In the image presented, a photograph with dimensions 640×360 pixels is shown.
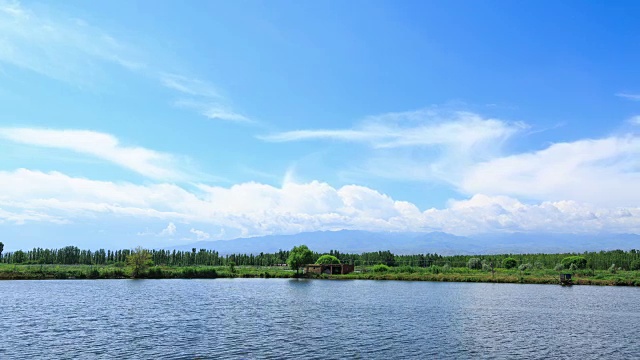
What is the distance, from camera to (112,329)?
4753 centimetres

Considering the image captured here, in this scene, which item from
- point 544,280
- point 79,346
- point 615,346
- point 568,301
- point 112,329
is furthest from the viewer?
point 544,280

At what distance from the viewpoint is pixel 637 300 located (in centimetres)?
8500

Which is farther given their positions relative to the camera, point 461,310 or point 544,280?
point 544,280

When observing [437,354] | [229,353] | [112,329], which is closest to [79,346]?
[112,329]

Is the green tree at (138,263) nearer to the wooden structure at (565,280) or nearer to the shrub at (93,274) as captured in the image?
the shrub at (93,274)

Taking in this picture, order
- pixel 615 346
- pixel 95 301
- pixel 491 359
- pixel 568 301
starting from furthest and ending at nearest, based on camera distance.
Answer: pixel 568 301
pixel 95 301
pixel 615 346
pixel 491 359

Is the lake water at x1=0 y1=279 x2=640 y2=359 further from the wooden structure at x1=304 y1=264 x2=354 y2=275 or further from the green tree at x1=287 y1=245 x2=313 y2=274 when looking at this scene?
the wooden structure at x1=304 y1=264 x2=354 y2=275

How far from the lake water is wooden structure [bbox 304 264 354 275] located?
297ft

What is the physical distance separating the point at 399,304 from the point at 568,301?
1226 inches

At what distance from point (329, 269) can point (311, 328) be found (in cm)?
12710

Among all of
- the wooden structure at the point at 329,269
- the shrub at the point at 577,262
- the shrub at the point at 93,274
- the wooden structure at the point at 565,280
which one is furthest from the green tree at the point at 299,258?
the shrub at the point at 577,262

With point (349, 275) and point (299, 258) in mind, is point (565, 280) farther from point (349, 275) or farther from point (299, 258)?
point (299, 258)

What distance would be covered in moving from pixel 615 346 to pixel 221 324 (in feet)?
123

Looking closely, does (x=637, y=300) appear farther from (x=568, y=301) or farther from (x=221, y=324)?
(x=221, y=324)
